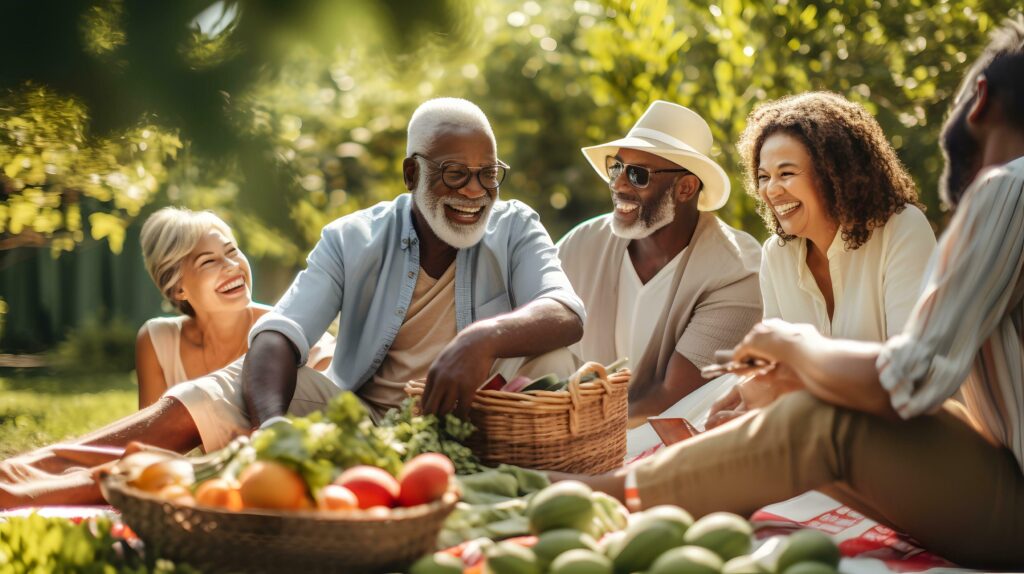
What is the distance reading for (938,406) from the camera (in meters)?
2.75

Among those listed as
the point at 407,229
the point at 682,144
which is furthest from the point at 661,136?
the point at 407,229

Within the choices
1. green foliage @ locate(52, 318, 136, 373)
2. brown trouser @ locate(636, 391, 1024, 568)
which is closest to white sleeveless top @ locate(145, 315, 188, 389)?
brown trouser @ locate(636, 391, 1024, 568)

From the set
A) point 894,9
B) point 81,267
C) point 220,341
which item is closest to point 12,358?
point 81,267

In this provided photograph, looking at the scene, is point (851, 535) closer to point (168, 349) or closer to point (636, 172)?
point (636, 172)

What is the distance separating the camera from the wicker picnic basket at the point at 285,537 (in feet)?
8.34

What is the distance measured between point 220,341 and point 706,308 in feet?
7.58

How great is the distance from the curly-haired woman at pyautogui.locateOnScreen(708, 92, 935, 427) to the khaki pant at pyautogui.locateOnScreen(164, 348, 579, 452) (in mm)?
717

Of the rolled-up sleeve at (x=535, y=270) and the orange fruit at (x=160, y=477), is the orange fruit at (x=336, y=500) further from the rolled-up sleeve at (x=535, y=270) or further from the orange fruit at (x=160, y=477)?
the rolled-up sleeve at (x=535, y=270)

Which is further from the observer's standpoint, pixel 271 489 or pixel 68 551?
pixel 68 551

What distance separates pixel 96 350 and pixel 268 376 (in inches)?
444

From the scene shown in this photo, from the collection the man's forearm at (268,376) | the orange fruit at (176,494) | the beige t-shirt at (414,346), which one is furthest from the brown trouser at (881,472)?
the beige t-shirt at (414,346)

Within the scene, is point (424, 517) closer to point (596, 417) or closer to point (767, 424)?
point (767, 424)

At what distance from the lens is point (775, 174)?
4.42 metres

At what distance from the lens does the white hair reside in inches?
183
